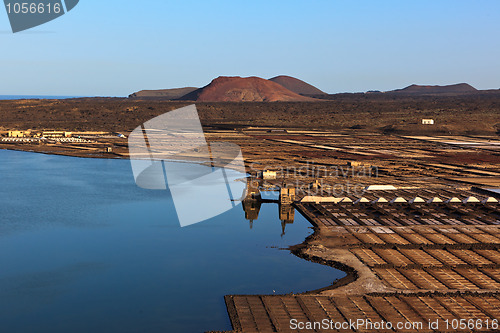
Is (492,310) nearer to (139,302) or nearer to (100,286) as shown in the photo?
(139,302)

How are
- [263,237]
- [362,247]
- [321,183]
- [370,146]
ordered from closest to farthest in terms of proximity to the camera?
[362,247] → [263,237] → [321,183] → [370,146]

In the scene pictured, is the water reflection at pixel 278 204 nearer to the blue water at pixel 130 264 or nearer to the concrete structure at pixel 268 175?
the blue water at pixel 130 264

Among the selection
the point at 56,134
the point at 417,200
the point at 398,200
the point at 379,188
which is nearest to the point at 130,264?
the point at 398,200

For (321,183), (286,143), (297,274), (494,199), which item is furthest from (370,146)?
(297,274)

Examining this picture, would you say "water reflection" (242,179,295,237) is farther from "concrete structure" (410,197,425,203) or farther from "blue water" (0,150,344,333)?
"concrete structure" (410,197,425,203)

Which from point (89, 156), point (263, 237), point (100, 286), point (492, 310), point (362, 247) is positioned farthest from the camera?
point (89, 156)

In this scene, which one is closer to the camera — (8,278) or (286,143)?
(8,278)

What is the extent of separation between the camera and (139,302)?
3853 centimetres

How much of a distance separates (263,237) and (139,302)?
19099 mm

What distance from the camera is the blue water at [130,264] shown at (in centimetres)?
3659

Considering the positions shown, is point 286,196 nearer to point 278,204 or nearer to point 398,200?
point 278,204

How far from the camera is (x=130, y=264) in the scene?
4653 cm

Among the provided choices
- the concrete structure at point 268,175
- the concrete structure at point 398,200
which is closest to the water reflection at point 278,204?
the concrete structure at point 268,175

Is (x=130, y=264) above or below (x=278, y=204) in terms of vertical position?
above
